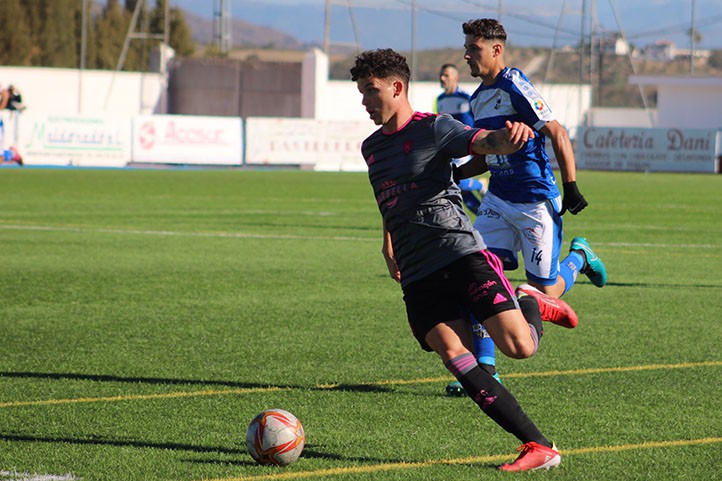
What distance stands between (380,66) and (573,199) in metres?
1.75

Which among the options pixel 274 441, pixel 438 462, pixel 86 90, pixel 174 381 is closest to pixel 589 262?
pixel 174 381

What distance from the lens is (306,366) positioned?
7941 mm

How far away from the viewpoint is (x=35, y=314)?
10156 mm

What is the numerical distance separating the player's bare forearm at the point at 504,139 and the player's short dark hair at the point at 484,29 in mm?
2250

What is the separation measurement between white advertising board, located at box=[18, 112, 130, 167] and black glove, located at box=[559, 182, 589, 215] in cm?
3459

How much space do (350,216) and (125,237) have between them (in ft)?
19.3

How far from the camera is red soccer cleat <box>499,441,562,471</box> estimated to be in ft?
17.3

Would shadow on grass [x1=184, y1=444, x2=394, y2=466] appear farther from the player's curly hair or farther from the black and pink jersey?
the player's curly hair

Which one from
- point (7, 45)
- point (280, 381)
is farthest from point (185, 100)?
point (280, 381)

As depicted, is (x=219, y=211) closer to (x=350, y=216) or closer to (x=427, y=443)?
(x=350, y=216)

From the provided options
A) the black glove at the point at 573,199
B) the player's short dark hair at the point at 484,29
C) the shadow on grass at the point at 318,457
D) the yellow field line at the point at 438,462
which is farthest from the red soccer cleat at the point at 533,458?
the player's short dark hair at the point at 484,29

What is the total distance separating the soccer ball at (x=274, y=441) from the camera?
542 centimetres

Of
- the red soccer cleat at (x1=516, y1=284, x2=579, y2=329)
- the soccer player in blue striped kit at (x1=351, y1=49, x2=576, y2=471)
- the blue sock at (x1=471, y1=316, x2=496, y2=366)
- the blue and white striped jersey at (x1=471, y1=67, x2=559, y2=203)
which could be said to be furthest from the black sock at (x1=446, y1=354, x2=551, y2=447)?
the blue and white striped jersey at (x1=471, y1=67, x2=559, y2=203)

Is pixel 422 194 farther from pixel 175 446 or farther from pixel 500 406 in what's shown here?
pixel 175 446
